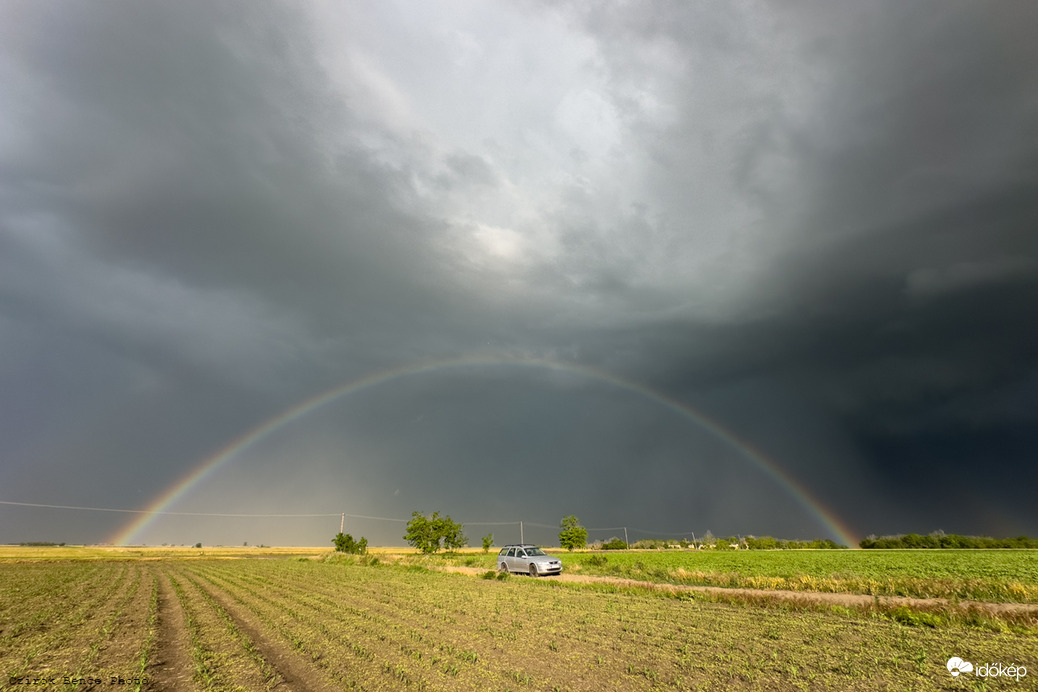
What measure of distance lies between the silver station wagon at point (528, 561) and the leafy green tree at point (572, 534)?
70599 mm

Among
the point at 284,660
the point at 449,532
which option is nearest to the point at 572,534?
the point at 449,532

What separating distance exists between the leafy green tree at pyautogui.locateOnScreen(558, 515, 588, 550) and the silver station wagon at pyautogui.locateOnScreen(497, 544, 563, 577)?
7060 cm

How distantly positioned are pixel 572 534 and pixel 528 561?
7410 cm

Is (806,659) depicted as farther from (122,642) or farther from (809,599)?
(122,642)

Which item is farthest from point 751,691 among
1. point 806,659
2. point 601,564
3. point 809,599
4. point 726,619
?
point 601,564

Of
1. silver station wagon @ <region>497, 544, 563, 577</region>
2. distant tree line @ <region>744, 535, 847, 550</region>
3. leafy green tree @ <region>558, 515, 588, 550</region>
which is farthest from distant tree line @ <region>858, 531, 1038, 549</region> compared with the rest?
silver station wagon @ <region>497, 544, 563, 577</region>

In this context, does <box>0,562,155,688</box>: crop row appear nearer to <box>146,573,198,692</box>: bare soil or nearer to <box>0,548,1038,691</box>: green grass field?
<box>0,548,1038,691</box>: green grass field

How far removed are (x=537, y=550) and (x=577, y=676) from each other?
26451 millimetres

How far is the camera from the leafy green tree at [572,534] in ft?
329

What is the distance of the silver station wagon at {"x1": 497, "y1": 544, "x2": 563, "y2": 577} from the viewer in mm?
31516

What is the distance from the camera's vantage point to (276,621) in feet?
48.2

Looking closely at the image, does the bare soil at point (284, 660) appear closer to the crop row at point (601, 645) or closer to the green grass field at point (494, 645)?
the green grass field at point (494, 645)

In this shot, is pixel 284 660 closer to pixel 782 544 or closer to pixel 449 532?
pixel 449 532

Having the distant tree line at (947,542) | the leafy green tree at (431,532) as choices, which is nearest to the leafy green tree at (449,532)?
the leafy green tree at (431,532)
